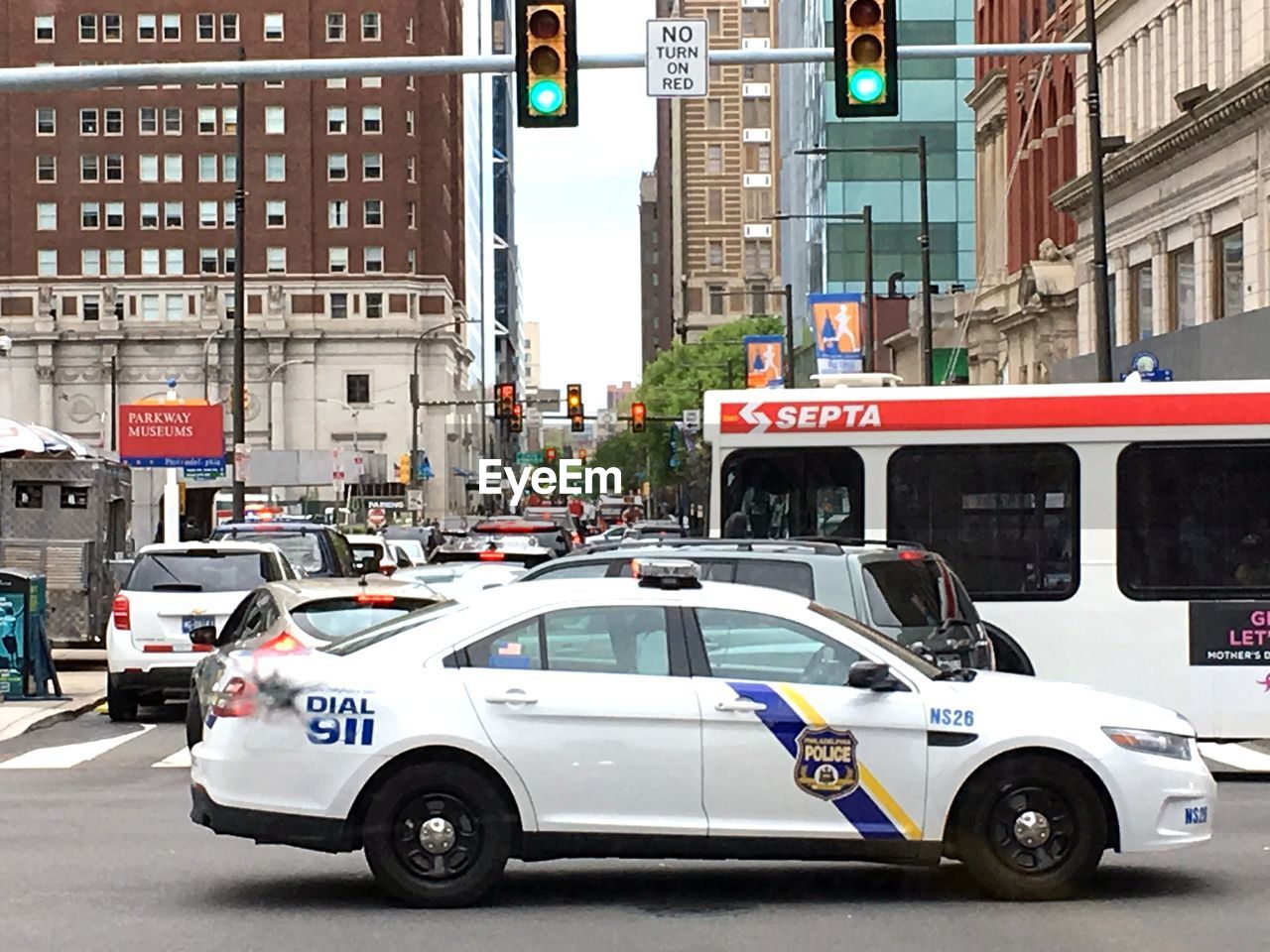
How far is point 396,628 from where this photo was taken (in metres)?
10.8

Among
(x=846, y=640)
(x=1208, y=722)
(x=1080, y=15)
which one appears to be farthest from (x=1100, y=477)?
(x=1080, y=15)

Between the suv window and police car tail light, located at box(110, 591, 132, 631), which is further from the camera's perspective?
the suv window

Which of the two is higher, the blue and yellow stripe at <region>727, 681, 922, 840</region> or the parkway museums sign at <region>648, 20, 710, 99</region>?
the parkway museums sign at <region>648, 20, 710, 99</region>

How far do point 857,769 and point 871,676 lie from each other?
44 centimetres

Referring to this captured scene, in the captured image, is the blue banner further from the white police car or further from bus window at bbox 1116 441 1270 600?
the white police car

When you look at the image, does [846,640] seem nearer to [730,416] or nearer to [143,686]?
[730,416]

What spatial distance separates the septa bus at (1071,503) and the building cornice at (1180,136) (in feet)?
55.2

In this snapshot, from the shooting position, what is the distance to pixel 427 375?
13038cm

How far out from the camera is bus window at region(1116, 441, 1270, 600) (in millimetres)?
17656

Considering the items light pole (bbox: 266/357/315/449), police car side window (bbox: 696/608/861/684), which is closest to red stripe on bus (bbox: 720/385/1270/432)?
police car side window (bbox: 696/608/861/684)

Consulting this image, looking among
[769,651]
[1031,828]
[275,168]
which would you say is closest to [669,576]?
[769,651]

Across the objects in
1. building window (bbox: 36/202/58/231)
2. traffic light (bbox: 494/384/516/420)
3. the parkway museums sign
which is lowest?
traffic light (bbox: 494/384/516/420)

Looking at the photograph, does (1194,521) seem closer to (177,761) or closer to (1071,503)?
(1071,503)

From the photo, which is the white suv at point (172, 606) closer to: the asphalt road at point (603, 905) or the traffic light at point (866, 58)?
the traffic light at point (866, 58)
